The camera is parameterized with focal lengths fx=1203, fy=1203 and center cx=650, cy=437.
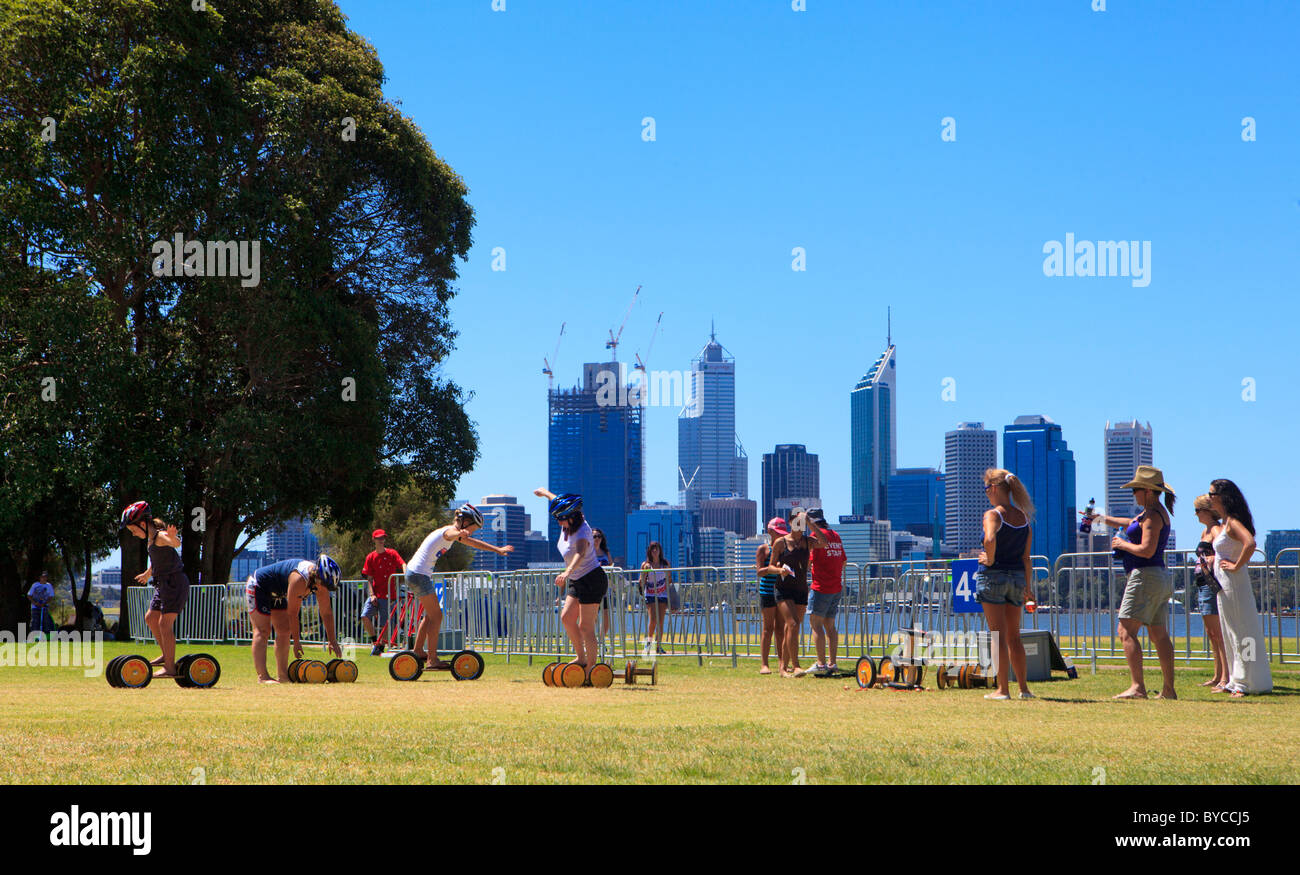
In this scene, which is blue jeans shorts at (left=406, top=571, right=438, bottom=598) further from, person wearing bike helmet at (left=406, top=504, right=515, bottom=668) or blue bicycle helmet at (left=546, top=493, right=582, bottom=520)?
blue bicycle helmet at (left=546, top=493, right=582, bottom=520)

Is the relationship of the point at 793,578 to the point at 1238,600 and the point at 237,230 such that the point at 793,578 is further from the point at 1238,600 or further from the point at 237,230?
the point at 237,230

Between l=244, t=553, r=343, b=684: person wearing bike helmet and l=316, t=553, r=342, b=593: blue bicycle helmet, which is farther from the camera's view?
l=244, t=553, r=343, b=684: person wearing bike helmet

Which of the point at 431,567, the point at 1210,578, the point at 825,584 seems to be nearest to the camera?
the point at 1210,578

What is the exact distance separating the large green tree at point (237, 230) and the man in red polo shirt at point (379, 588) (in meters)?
9.66

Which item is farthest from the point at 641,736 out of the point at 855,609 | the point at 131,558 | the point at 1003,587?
the point at 131,558

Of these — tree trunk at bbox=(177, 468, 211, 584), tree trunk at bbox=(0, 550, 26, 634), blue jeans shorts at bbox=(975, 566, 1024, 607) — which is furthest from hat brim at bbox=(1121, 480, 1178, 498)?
tree trunk at bbox=(0, 550, 26, 634)

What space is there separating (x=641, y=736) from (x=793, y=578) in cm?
722

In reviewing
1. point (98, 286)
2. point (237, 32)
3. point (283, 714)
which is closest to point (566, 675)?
point (283, 714)

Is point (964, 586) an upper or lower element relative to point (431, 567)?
lower

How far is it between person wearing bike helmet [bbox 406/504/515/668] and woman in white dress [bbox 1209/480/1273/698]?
7156 millimetres

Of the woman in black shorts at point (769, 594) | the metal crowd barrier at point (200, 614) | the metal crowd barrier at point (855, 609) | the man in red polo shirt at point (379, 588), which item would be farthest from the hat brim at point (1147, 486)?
the metal crowd barrier at point (200, 614)

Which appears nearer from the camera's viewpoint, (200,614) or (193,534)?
(200,614)

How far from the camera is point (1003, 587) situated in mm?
10305

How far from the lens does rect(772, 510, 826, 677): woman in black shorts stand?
1391cm
